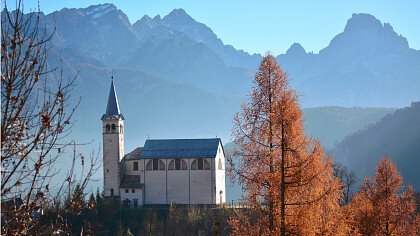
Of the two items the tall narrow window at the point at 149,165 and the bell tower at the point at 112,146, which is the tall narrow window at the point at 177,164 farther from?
the bell tower at the point at 112,146

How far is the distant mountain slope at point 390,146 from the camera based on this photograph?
4993 inches

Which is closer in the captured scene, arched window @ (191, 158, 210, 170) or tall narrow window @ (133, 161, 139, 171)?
arched window @ (191, 158, 210, 170)

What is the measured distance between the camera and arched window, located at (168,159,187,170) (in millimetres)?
64250

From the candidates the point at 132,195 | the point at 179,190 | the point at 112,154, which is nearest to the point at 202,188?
the point at 179,190

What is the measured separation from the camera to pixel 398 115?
15075cm

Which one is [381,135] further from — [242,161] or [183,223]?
[242,161]

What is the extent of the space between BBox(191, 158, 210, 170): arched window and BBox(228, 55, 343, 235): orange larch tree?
151 feet

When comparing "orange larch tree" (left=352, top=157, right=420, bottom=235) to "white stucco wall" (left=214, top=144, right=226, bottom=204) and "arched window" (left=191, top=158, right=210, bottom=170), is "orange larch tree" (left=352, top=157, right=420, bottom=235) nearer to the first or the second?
"arched window" (left=191, top=158, right=210, bottom=170)

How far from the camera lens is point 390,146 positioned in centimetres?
14188

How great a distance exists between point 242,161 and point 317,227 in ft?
9.54

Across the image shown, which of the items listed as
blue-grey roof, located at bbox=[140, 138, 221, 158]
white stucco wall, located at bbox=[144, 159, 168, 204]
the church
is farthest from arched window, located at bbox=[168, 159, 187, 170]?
white stucco wall, located at bbox=[144, 159, 168, 204]

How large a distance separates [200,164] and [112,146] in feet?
32.9

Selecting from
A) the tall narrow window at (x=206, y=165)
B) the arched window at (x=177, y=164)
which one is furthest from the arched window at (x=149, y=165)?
the tall narrow window at (x=206, y=165)

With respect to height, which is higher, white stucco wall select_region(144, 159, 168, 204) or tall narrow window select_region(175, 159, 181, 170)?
tall narrow window select_region(175, 159, 181, 170)
